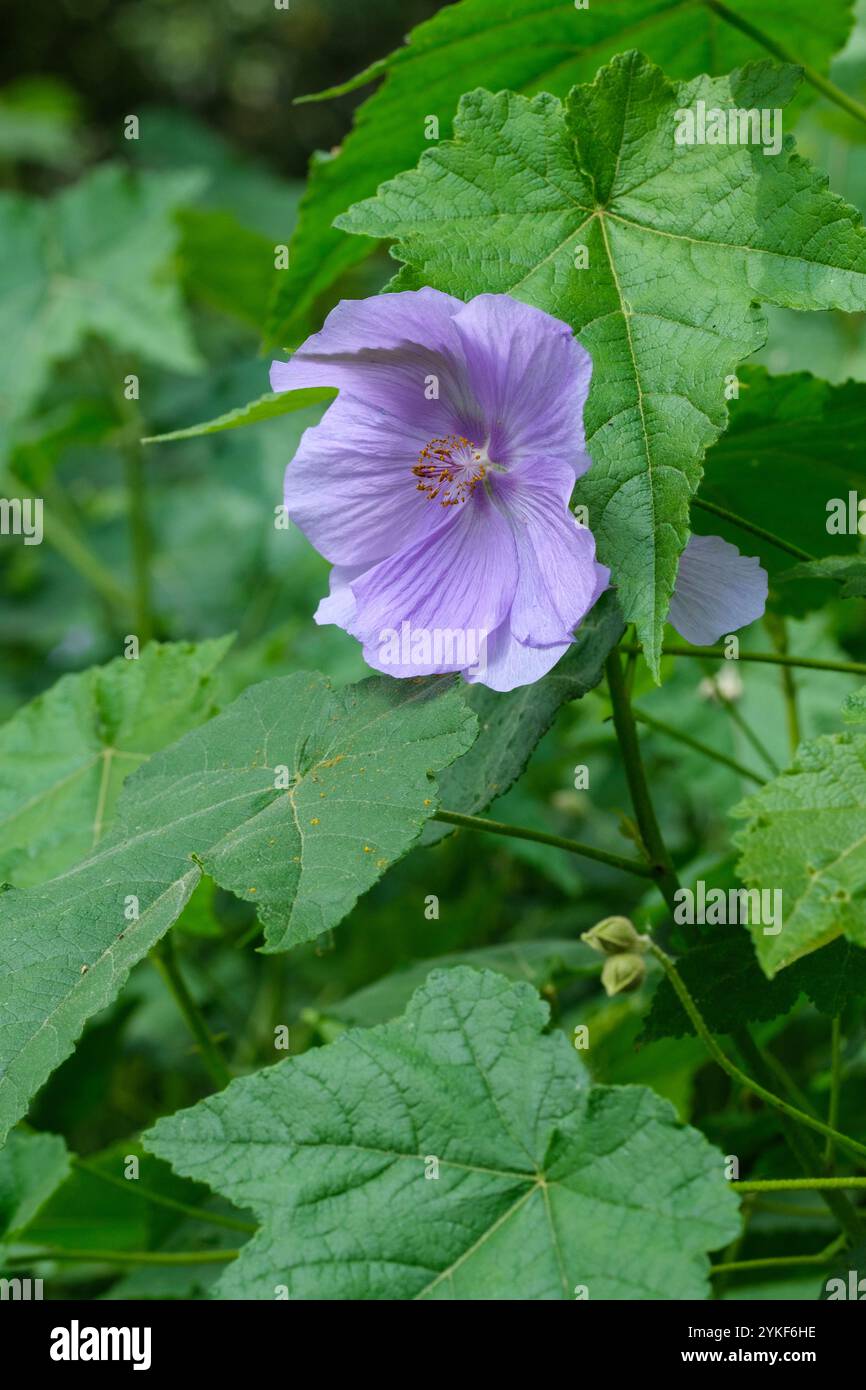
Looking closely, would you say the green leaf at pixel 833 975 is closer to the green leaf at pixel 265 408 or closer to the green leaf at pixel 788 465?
the green leaf at pixel 788 465

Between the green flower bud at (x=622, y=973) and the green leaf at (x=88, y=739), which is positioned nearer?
the green flower bud at (x=622, y=973)

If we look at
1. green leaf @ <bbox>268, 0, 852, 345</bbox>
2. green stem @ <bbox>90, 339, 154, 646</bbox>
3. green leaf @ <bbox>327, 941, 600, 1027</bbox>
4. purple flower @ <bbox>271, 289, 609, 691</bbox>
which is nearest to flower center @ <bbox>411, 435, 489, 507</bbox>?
purple flower @ <bbox>271, 289, 609, 691</bbox>

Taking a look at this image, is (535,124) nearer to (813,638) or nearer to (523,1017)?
(523,1017)

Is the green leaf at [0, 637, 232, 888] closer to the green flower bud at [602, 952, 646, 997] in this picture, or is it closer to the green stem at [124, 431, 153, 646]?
the green flower bud at [602, 952, 646, 997]

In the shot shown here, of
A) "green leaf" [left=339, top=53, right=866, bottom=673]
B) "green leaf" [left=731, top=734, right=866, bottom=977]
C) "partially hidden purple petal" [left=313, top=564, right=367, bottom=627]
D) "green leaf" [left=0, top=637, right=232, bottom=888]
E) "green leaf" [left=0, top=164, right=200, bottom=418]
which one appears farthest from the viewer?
"green leaf" [left=0, top=164, right=200, bottom=418]

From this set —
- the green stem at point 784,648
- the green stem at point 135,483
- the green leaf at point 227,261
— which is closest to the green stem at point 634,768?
the green stem at point 784,648

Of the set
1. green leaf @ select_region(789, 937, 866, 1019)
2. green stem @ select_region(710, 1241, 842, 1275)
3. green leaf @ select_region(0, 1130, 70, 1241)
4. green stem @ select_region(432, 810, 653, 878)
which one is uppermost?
green stem @ select_region(432, 810, 653, 878)
